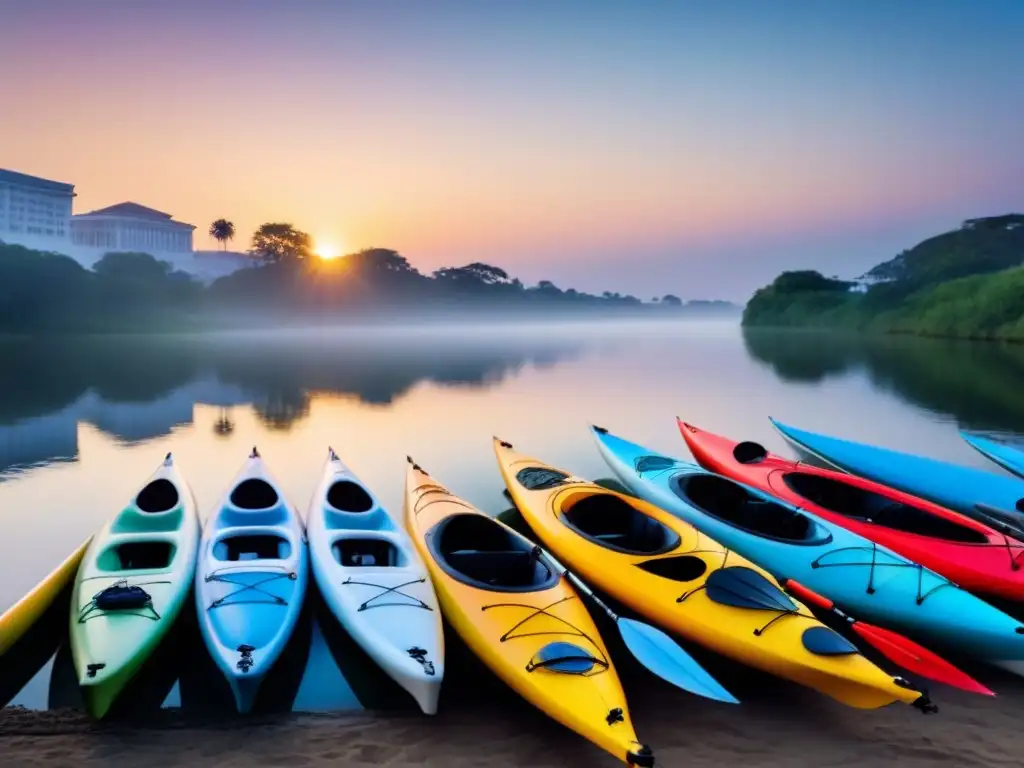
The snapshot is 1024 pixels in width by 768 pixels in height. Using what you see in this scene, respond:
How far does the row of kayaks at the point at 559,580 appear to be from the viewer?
169 inches

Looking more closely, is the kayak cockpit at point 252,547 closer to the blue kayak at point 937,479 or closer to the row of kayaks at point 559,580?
the row of kayaks at point 559,580

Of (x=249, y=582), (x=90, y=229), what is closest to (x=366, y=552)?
(x=249, y=582)

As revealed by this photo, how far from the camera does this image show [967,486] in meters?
8.53

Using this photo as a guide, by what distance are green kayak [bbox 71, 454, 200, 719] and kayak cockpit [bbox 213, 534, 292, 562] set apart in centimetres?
25

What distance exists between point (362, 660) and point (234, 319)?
74224 millimetres

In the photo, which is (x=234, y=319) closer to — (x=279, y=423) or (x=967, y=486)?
(x=279, y=423)

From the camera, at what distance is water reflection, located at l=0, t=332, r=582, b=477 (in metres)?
15.0

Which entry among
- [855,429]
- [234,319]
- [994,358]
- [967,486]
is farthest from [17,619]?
[234,319]

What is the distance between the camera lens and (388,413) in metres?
17.0

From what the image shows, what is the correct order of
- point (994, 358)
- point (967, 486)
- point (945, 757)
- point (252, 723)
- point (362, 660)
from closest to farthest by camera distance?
point (945, 757)
point (252, 723)
point (362, 660)
point (967, 486)
point (994, 358)

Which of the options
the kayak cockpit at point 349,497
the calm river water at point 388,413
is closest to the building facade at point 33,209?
the calm river water at point 388,413

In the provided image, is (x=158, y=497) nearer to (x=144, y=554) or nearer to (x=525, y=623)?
(x=144, y=554)

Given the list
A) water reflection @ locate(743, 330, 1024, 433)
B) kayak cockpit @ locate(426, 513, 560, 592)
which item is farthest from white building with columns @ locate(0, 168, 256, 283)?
kayak cockpit @ locate(426, 513, 560, 592)

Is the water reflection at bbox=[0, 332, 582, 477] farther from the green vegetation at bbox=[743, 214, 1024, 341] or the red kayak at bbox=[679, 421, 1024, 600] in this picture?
the green vegetation at bbox=[743, 214, 1024, 341]
